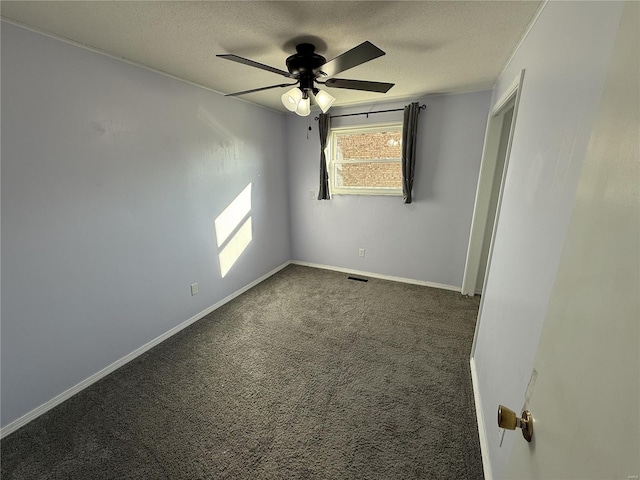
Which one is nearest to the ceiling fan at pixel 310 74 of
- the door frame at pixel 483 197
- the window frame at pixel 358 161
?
the door frame at pixel 483 197

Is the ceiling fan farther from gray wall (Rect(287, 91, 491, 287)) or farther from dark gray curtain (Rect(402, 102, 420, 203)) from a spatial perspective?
gray wall (Rect(287, 91, 491, 287))

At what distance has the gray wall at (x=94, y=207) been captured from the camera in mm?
1498

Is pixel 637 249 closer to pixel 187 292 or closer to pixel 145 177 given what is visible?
pixel 145 177

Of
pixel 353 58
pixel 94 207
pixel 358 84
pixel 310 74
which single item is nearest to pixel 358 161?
pixel 358 84

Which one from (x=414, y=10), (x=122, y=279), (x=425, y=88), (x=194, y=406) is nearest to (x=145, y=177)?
(x=122, y=279)

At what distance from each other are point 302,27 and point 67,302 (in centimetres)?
232

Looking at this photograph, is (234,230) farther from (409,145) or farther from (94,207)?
(409,145)

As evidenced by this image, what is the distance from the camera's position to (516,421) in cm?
64

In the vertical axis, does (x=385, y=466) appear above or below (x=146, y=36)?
below

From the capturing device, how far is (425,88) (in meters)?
2.65

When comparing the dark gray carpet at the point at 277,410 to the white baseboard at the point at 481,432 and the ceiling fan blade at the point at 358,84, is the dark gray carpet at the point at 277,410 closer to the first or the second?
the white baseboard at the point at 481,432

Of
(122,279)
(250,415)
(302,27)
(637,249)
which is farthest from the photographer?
(122,279)

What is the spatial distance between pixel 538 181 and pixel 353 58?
1.09 metres

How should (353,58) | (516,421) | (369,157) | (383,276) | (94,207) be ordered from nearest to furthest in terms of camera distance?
(516,421), (353,58), (94,207), (369,157), (383,276)
